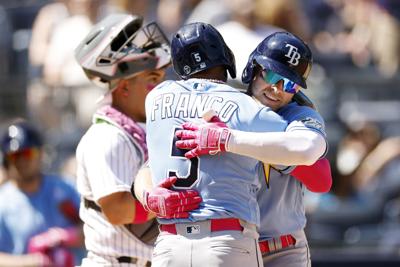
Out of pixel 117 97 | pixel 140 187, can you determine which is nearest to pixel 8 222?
pixel 117 97

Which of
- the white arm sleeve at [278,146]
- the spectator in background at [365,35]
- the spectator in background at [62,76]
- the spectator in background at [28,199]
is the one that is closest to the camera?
the white arm sleeve at [278,146]

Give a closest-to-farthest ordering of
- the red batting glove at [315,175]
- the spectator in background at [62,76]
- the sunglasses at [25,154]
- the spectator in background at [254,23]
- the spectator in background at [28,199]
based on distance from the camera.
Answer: the red batting glove at [315,175] → the spectator in background at [28,199] → the sunglasses at [25,154] → the spectator in background at [254,23] → the spectator in background at [62,76]

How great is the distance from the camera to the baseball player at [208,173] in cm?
428

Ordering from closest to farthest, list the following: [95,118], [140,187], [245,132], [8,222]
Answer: [245,132], [140,187], [95,118], [8,222]

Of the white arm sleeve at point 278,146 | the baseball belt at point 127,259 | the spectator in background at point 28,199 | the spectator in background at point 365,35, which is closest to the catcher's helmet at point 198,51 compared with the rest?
the white arm sleeve at point 278,146

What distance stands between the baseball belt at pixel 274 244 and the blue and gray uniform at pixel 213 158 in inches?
12.8

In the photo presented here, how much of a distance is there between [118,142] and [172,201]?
960mm

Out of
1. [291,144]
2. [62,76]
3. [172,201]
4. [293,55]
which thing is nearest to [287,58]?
[293,55]

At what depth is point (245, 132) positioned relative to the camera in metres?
4.23

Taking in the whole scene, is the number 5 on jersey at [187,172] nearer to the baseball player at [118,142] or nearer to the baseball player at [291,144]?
the baseball player at [291,144]

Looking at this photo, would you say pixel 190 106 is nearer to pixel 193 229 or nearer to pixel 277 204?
pixel 193 229

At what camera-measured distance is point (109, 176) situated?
16.7 feet

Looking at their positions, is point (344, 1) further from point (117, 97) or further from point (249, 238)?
point (249, 238)

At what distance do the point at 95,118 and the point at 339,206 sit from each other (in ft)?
15.3
